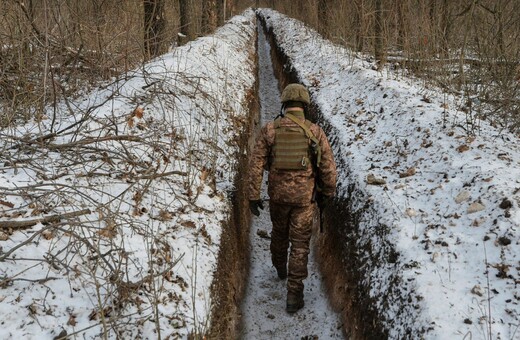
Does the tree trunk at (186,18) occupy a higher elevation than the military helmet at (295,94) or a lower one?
higher

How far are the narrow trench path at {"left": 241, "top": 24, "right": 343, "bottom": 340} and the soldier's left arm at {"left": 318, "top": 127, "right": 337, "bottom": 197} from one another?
1.11 meters

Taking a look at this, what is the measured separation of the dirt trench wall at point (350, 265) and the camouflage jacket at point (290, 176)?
0.44m

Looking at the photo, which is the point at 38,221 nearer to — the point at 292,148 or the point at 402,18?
the point at 292,148

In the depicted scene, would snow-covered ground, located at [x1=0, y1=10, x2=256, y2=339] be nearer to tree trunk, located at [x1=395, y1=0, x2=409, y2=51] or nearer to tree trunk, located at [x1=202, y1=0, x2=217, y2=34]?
tree trunk, located at [x1=395, y1=0, x2=409, y2=51]

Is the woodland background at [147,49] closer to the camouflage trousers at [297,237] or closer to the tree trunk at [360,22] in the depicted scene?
the tree trunk at [360,22]

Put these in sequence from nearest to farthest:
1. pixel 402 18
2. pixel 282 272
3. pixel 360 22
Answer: pixel 282 272 → pixel 402 18 → pixel 360 22

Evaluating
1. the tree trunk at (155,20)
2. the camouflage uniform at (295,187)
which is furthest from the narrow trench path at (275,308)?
the tree trunk at (155,20)

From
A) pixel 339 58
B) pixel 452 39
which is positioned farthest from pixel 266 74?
pixel 452 39

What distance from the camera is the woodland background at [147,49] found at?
464 cm

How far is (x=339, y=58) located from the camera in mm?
9016

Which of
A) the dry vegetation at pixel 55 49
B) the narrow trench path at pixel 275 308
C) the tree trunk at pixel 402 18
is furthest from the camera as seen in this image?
the tree trunk at pixel 402 18

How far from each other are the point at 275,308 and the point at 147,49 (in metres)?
4.74

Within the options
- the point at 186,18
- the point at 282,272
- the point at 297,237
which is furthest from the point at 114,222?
the point at 186,18

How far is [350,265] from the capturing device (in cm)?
380
